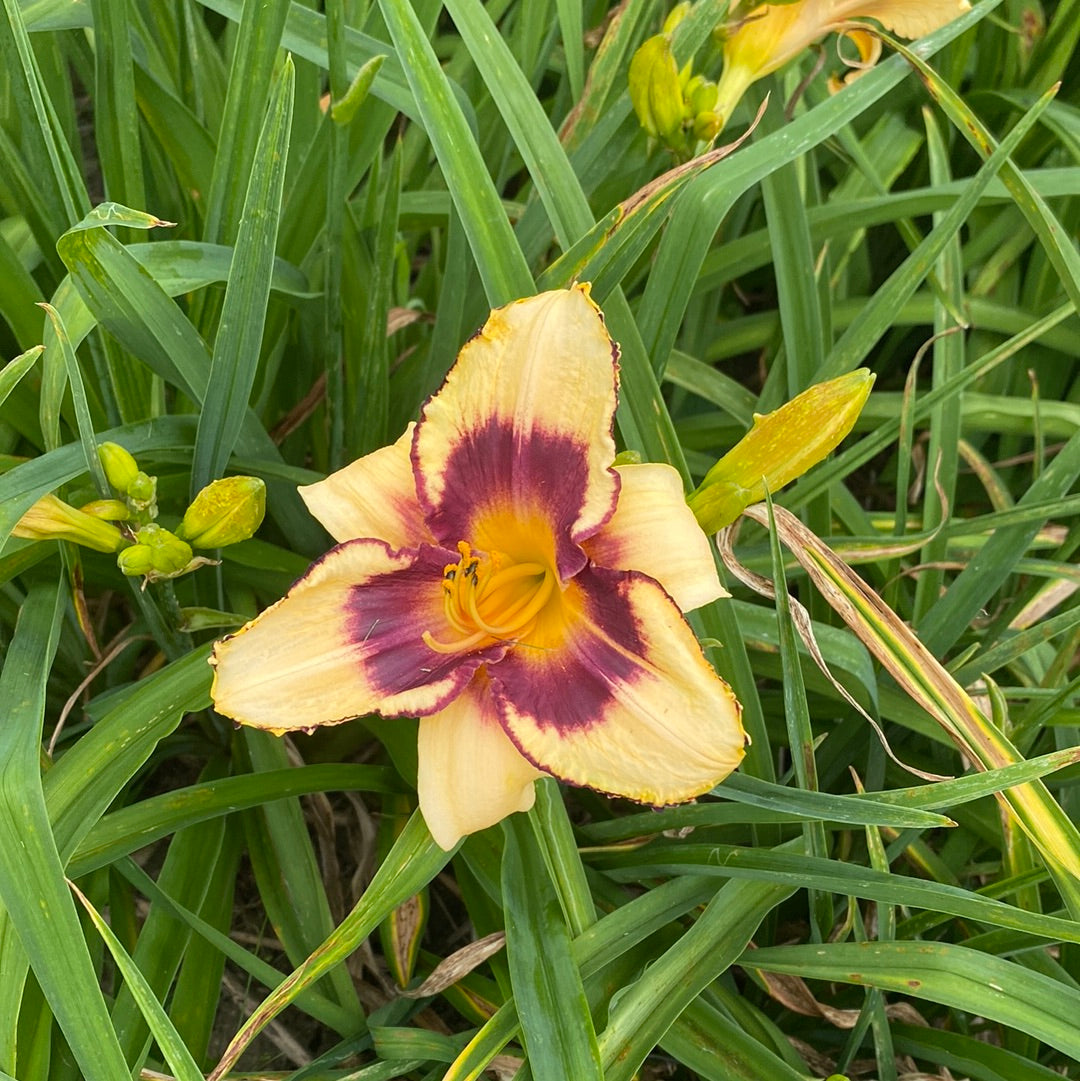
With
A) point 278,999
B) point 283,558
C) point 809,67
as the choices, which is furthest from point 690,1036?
point 809,67

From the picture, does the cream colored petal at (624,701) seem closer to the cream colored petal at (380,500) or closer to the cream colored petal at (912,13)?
the cream colored petal at (380,500)

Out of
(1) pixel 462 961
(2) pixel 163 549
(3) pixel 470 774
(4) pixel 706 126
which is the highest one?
(4) pixel 706 126

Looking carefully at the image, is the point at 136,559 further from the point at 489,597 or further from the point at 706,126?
the point at 706,126

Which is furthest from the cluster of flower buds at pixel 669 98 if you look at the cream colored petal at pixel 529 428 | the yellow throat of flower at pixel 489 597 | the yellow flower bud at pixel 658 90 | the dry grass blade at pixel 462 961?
the dry grass blade at pixel 462 961

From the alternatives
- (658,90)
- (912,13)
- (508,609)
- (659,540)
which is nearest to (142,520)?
(508,609)

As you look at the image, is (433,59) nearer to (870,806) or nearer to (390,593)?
(390,593)

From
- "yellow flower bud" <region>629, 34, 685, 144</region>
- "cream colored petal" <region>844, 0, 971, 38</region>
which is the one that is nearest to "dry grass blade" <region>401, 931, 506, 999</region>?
"yellow flower bud" <region>629, 34, 685, 144</region>
